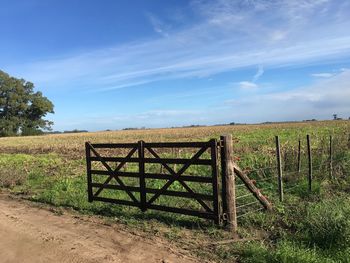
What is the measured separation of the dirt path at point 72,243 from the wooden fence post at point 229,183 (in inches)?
64.1

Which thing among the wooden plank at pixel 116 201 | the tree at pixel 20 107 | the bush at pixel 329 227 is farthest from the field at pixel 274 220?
the tree at pixel 20 107

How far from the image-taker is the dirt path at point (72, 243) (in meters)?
6.66

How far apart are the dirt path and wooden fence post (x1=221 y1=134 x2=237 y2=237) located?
5.34 feet

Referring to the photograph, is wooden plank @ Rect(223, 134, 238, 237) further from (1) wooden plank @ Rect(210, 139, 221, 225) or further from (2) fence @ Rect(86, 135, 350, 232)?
(1) wooden plank @ Rect(210, 139, 221, 225)

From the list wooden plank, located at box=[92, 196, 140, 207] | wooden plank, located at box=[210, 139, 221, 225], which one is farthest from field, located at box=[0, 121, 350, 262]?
wooden plank, located at box=[210, 139, 221, 225]

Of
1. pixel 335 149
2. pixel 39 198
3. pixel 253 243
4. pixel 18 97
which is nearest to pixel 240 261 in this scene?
pixel 253 243

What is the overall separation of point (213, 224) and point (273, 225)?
3.90 feet

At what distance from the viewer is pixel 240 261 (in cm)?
645

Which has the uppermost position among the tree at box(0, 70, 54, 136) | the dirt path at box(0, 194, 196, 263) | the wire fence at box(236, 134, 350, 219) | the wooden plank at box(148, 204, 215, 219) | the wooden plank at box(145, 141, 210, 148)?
the tree at box(0, 70, 54, 136)

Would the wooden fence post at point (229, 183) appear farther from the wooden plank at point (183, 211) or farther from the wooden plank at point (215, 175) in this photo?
the wooden plank at point (183, 211)

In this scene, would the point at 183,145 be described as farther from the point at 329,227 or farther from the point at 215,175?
the point at 329,227

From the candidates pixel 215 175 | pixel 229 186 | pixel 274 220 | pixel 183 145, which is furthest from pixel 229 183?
pixel 183 145

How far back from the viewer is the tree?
96312mm

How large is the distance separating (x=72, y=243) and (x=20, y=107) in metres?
96.4
